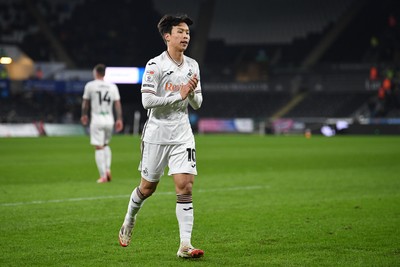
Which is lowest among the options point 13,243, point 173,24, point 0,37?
point 13,243

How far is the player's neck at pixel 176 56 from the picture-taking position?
7421 millimetres

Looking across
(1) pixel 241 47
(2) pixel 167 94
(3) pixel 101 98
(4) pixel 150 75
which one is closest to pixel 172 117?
(2) pixel 167 94

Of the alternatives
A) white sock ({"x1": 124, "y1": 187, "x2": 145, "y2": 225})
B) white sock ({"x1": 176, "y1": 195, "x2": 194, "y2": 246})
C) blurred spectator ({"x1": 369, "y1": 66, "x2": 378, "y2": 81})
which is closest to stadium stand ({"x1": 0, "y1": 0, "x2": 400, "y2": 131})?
blurred spectator ({"x1": 369, "y1": 66, "x2": 378, "y2": 81})

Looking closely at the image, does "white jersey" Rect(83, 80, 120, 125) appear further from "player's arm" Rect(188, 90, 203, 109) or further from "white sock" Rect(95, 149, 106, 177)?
"player's arm" Rect(188, 90, 203, 109)

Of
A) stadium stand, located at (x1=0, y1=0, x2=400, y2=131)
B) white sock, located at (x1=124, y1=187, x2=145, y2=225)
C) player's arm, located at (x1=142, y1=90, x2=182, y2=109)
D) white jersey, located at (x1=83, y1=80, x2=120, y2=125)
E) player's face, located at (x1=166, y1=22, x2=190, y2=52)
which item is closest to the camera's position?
player's arm, located at (x1=142, y1=90, x2=182, y2=109)

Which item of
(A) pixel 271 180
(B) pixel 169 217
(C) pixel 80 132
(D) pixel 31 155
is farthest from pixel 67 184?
(C) pixel 80 132

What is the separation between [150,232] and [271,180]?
7.84 metres

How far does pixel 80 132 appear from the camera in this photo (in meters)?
51.8

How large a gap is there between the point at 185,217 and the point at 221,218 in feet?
9.45

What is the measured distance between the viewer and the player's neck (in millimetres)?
7421

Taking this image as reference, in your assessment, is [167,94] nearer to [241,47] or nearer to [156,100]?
[156,100]

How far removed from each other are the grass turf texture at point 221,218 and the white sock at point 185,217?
0.26 m

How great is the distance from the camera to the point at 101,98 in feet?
53.6

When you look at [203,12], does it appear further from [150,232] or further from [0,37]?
[150,232]
